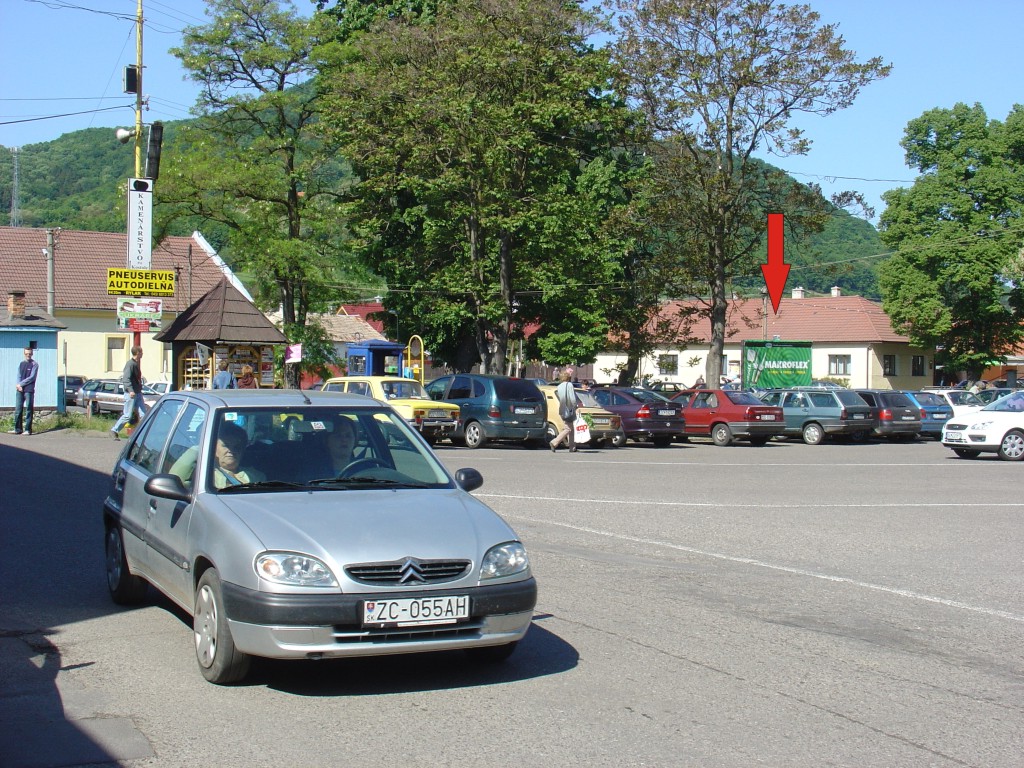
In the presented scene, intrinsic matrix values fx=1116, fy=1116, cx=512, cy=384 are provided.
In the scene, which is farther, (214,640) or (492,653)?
(492,653)

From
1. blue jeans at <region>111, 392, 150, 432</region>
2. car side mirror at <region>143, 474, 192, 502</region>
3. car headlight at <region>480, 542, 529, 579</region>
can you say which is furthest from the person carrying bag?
car headlight at <region>480, 542, 529, 579</region>

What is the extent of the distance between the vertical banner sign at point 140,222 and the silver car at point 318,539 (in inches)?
655

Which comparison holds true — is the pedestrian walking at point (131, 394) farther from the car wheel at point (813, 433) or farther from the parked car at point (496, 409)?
the car wheel at point (813, 433)

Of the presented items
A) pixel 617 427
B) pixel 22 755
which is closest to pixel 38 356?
pixel 617 427

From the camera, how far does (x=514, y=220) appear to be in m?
39.0

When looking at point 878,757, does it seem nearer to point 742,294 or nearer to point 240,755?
point 240,755

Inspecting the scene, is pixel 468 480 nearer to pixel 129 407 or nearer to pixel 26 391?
pixel 129 407

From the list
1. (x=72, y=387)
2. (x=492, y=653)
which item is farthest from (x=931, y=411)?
(x=72, y=387)

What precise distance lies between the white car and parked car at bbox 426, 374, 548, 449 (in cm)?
1003

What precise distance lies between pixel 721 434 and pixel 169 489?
88.7 ft

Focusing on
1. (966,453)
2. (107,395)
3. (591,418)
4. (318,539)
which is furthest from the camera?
(107,395)

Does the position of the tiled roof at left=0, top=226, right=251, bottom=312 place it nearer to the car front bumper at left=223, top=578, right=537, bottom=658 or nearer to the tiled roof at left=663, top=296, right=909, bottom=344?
the tiled roof at left=663, top=296, right=909, bottom=344

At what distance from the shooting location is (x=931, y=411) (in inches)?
1441

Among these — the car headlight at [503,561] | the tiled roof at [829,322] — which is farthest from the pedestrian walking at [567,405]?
the tiled roof at [829,322]
